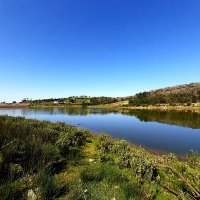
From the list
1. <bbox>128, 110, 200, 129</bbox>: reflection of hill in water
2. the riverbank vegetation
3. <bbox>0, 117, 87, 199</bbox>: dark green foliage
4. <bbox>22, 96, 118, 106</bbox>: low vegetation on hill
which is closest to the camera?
<bbox>0, 117, 87, 199</bbox>: dark green foliage

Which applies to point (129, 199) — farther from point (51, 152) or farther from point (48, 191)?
point (51, 152)

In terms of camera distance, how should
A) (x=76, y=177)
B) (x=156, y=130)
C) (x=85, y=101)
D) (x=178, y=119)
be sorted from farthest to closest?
1. (x=85, y=101)
2. (x=178, y=119)
3. (x=156, y=130)
4. (x=76, y=177)

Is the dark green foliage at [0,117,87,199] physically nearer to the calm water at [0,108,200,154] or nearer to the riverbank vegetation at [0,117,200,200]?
the riverbank vegetation at [0,117,200,200]

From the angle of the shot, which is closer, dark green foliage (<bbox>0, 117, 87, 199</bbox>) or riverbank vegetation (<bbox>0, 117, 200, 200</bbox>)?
dark green foliage (<bbox>0, 117, 87, 199</bbox>)

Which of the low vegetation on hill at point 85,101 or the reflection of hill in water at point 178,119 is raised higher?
the low vegetation on hill at point 85,101

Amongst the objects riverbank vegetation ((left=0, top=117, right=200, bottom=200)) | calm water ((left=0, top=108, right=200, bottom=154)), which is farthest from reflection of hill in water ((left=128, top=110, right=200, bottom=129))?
riverbank vegetation ((left=0, top=117, right=200, bottom=200))

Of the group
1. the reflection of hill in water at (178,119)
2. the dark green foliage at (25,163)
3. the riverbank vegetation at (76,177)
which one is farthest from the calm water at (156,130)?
the dark green foliage at (25,163)

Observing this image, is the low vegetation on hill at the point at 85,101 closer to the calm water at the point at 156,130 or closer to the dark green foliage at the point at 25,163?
the calm water at the point at 156,130

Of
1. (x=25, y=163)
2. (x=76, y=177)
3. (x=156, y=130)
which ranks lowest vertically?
(x=156, y=130)

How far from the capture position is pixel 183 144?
18.5 metres

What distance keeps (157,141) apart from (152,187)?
14577mm

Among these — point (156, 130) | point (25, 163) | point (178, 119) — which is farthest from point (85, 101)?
point (25, 163)

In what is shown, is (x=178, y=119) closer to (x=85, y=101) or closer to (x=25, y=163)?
(x=25, y=163)

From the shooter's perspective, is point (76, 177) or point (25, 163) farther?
point (25, 163)
